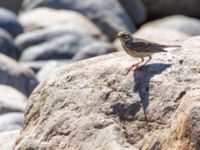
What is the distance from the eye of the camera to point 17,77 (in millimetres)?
16047

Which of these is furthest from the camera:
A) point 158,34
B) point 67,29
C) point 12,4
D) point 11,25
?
point 12,4

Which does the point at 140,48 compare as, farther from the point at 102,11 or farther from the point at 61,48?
the point at 102,11

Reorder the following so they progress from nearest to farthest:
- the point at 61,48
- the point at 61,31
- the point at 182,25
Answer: the point at 61,48, the point at 61,31, the point at 182,25

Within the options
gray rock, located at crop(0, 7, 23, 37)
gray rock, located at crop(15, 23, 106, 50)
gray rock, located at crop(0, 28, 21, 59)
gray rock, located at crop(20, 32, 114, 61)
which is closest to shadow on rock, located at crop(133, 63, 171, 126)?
gray rock, located at crop(20, 32, 114, 61)

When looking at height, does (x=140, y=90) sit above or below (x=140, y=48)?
below

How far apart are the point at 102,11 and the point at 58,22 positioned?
192 cm

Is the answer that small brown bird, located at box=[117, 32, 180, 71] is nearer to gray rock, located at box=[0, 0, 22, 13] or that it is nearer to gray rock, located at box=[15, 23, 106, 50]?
gray rock, located at box=[15, 23, 106, 50]

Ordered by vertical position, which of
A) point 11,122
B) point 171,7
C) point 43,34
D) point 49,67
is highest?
point 11,122

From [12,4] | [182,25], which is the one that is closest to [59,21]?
[182,25]

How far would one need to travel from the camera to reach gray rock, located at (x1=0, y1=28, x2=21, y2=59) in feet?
65.7

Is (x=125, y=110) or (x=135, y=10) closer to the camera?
(x=125, y=110)

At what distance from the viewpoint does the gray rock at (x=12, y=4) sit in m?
25.3

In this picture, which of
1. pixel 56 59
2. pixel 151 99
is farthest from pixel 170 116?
pixel 56 59

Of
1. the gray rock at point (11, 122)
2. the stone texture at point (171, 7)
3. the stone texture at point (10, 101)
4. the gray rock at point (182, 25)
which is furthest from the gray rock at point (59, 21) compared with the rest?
the gray rock at point (11, 122)
